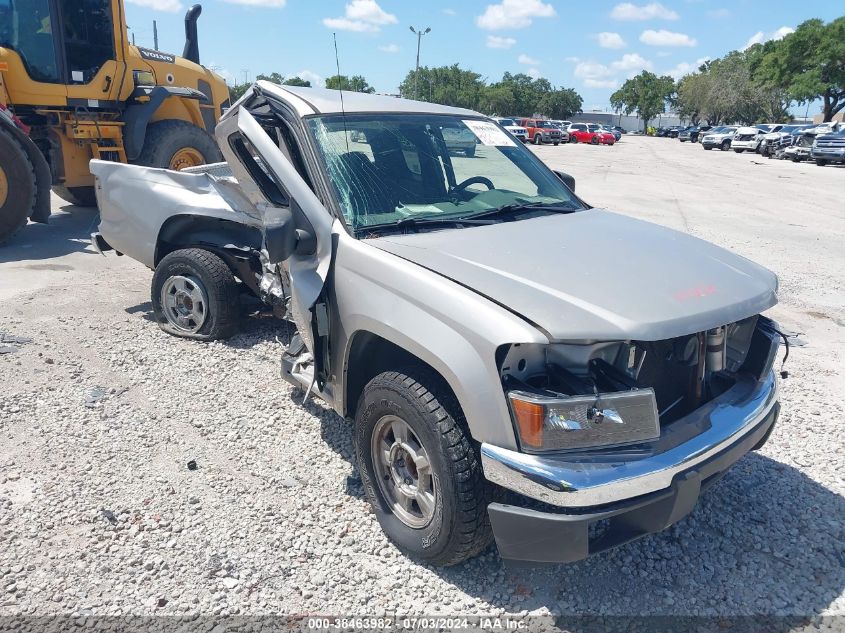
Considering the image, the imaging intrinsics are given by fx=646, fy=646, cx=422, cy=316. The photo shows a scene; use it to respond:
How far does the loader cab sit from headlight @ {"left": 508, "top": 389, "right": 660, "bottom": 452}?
Answer: 9.17 metres

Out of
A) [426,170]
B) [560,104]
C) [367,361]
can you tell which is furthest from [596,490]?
[560,104]

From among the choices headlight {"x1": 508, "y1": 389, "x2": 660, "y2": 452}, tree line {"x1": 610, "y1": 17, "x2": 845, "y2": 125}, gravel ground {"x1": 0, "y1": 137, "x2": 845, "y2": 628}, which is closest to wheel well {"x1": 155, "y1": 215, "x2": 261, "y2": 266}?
gravel ground {"x1": 0, "y1": 137, "x2": 845, "y2": 628}

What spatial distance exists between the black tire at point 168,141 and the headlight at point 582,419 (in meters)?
8.91

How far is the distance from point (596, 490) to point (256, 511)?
1791 millimetres

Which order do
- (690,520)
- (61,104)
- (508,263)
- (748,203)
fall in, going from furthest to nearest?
(748,203), (61,104), (690,520), (508,263)

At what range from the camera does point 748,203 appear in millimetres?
14867

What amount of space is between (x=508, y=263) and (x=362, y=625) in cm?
160

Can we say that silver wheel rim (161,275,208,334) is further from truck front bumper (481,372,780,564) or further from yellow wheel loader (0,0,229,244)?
yellow wheel loader (0,0,229,244)

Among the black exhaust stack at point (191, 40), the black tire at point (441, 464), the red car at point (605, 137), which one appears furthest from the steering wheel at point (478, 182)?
the red car at point (605, 137)

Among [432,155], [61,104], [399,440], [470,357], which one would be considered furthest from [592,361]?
[61,104]

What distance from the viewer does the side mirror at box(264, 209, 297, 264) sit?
3.06 metres

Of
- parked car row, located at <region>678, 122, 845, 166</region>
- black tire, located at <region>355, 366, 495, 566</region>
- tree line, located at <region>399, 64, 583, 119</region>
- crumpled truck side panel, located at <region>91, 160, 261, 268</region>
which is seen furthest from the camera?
tree line, located at <region>399, 64, 583, 119</region>

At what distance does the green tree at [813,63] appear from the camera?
52750 mm

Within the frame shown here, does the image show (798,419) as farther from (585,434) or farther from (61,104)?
(61,104)
